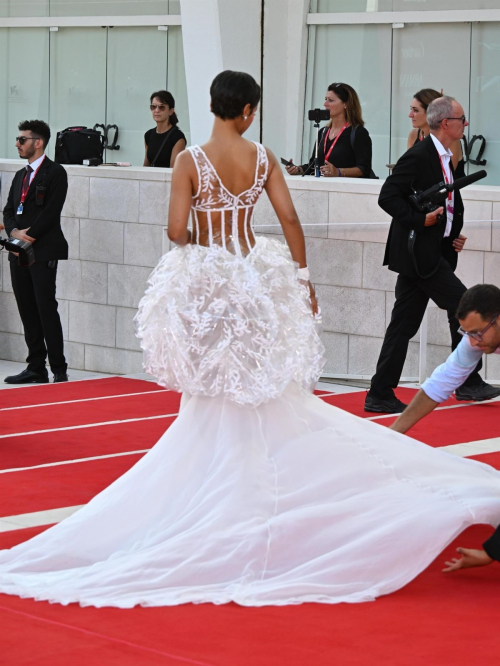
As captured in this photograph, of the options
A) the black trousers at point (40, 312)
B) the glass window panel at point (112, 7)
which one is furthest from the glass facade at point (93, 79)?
the black trousers at point (40, 312)

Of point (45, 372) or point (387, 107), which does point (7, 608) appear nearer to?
point (45, 372)

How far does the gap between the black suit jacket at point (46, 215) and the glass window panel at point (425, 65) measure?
14.2ft

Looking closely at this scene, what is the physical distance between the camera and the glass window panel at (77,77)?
53.1 ft

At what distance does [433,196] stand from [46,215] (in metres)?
4.05

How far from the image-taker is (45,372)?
11094 mm

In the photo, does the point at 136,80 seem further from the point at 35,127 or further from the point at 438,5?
the point at 35,127

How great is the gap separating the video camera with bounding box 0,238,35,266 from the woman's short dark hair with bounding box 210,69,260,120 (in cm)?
593

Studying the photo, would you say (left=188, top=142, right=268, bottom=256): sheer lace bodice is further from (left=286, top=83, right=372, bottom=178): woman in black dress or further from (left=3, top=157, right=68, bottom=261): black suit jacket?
(left=3, top=157, right=68, bottom=261): black suit jacket

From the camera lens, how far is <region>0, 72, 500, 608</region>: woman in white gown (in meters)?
4.36

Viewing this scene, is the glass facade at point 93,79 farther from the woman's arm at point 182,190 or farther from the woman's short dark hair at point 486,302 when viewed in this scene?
the woman's short dark hair at point 486,302

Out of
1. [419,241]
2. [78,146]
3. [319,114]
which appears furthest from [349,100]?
[78,146]

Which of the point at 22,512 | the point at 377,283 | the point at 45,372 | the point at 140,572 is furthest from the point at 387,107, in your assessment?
the point at 140,572

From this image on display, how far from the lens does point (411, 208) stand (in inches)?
319

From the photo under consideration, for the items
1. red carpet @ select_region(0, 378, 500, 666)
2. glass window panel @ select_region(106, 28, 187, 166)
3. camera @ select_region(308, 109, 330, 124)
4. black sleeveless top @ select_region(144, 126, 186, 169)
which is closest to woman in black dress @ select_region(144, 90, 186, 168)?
black sleeveless top @ select_region(144, 126, 186, 169)
